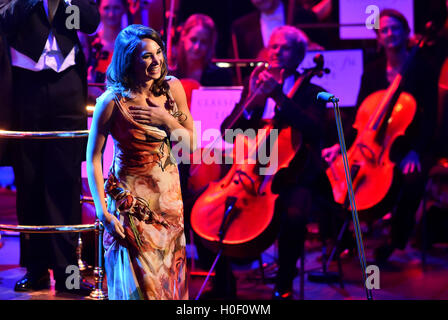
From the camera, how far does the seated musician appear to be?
3590 mm

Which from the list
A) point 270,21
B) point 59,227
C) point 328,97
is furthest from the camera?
point 270,21

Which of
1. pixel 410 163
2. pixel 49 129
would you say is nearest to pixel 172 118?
pixel 49 129

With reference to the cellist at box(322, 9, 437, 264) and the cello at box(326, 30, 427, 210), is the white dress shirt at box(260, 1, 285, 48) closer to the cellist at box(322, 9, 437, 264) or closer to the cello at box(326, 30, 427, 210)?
the cellist at box(322, 9, 437, 264)

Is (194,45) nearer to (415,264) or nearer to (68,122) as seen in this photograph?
(68,122)

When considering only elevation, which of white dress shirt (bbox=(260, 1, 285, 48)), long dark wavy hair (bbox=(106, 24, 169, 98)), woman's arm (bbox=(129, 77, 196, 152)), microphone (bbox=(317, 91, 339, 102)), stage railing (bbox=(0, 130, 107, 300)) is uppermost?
white dress shirt (bbox=(260, 1, 285, 48))

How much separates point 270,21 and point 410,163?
131cm

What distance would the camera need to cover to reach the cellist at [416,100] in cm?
437

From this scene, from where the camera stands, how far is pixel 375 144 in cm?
407

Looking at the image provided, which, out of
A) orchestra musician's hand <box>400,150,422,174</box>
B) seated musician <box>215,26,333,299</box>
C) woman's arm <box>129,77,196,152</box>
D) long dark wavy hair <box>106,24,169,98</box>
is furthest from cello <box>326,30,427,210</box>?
long dark wavy hair <box>106,24,169,98</box>

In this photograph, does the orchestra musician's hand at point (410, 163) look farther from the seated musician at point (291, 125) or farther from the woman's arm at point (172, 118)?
the woman's arm at point (172, 118)

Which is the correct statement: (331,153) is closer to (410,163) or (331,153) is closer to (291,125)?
(410,163)

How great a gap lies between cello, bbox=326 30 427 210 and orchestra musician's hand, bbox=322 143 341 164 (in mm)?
29

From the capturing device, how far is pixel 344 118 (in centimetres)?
451

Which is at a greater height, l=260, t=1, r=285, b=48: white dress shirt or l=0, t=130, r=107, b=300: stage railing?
l=260, t=1, r=285, b=48: white dress shirt
